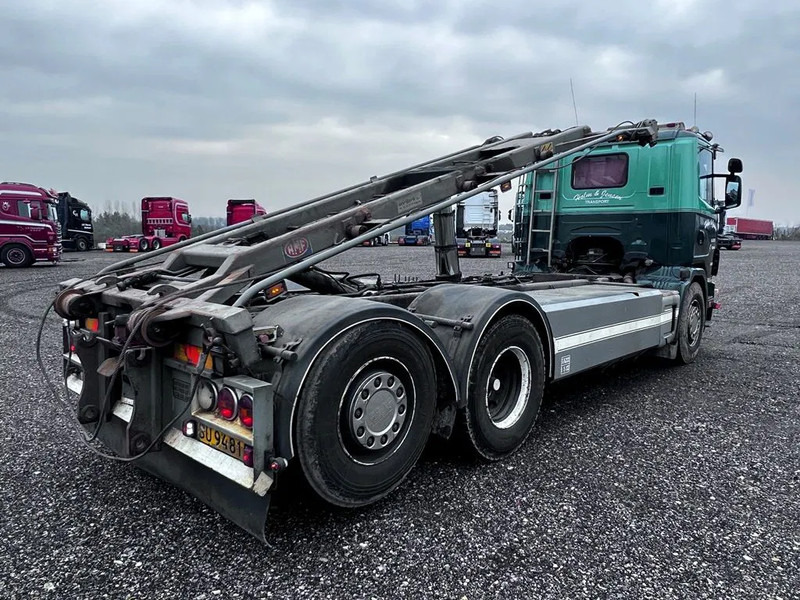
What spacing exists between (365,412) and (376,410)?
73 millimetres

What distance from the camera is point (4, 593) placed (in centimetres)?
254

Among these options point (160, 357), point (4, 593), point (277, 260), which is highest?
point (277, 260)

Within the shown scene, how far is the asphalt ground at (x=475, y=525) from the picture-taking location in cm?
262

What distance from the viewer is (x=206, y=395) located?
9.54ft

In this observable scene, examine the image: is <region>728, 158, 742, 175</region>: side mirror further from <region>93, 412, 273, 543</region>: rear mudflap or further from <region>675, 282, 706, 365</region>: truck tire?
<region>93, 412, 273, 543</region>: rear mudflap

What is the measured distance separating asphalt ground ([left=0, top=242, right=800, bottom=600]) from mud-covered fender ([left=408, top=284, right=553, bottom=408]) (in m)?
0.73

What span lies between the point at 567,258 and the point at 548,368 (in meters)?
3.40

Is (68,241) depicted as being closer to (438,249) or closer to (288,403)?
(438,249)

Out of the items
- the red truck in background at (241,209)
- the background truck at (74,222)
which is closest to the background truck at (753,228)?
the red truck in background at (241,209)

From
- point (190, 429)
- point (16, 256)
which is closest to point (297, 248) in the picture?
point (190, 429)

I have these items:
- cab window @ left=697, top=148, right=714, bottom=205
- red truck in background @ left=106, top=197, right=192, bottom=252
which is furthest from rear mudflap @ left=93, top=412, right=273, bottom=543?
red truck in background @ left=106, top=197, right=192, bottom=252

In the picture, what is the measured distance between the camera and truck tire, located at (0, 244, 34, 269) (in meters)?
21.5

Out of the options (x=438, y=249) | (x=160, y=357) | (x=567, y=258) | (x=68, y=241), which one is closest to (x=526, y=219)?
(x=567, y=258)

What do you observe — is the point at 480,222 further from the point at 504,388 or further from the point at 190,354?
the point at 190,354
